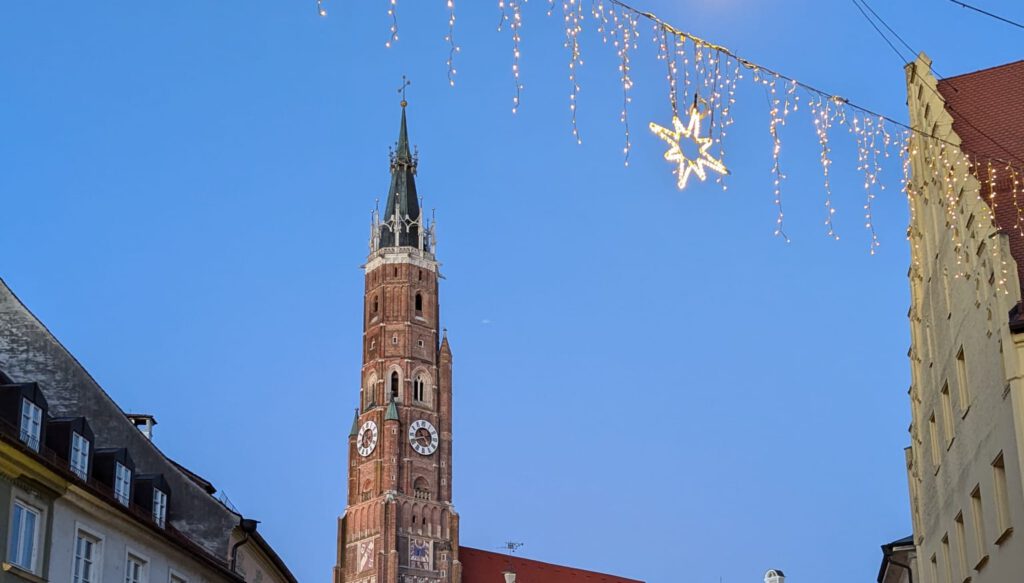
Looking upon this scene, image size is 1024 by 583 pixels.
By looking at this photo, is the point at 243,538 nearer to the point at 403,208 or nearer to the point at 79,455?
the point at 79,455

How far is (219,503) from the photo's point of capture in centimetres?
3591

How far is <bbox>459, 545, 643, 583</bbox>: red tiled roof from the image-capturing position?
5354 inches

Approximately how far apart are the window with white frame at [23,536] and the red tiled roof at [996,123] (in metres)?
17.7

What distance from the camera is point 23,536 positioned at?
25562 mm

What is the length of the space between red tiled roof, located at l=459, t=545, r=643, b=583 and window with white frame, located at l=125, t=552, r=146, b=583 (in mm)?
105278

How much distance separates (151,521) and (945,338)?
16673 mm

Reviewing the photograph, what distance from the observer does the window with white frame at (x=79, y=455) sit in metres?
29.0

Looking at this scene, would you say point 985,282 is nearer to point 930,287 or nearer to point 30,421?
point 930,287

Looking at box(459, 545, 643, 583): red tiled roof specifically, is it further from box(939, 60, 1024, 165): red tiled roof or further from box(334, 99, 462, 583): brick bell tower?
box(939, 60, 1024, 165): red tiled roof

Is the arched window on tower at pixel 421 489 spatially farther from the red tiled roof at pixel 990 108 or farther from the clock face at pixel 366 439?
the red tiled roof at pixel 990 108

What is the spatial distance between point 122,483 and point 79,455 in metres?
2.41

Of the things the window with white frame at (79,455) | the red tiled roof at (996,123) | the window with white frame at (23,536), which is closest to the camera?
the window with white frame at (23,536)

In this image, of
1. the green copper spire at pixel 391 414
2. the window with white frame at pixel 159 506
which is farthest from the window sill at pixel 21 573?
the green copper spire at pixel 391 414

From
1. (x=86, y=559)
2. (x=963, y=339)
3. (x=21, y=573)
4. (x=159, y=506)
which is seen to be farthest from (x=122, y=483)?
(x=963, y=339)
